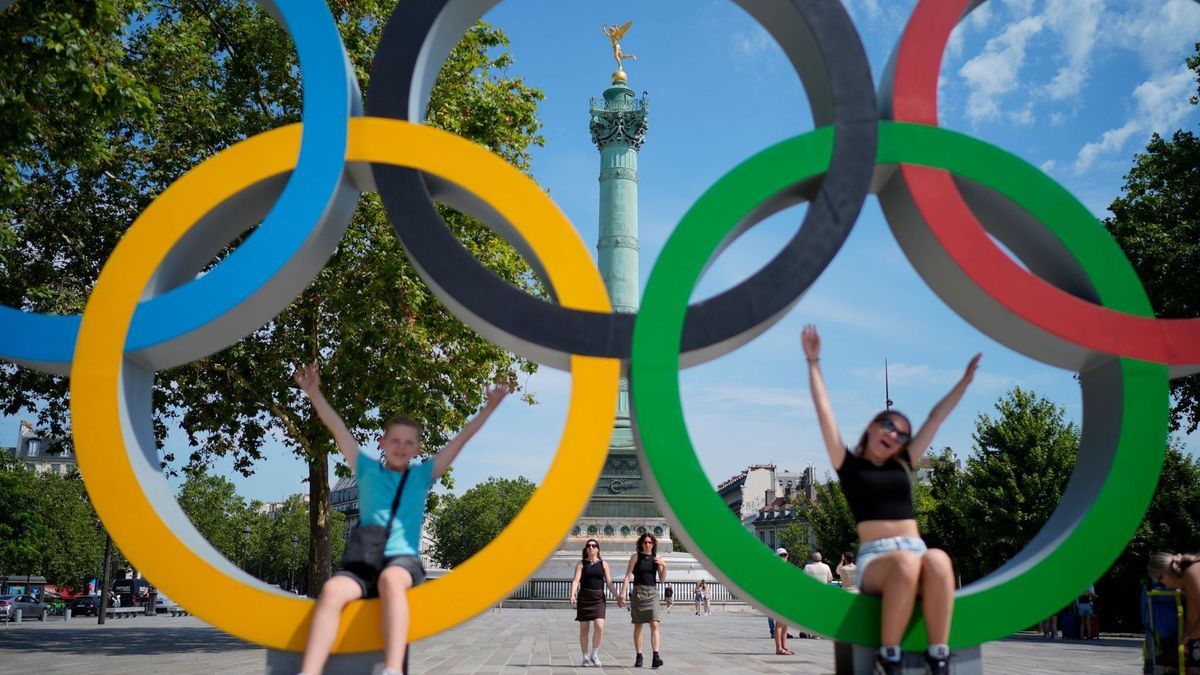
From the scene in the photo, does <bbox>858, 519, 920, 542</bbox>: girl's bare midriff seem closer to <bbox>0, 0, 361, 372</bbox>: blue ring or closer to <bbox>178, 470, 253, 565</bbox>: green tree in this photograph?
<bbox>0, 0, 361, 372</bbox>: blue ring

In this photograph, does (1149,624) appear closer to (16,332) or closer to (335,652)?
(335,652)

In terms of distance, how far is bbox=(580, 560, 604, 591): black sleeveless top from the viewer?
11.7 metres

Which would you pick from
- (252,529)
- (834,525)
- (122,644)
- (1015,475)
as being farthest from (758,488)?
(122,644)

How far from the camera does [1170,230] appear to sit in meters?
22.7

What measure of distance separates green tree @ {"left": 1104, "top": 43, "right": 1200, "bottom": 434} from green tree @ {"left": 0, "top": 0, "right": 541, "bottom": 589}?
15052mm

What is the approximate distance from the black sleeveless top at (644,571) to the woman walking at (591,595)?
0.35 metres

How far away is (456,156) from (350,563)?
2.98m

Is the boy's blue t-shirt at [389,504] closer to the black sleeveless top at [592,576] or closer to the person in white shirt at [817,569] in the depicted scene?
the black sleeveless top at [592,576]

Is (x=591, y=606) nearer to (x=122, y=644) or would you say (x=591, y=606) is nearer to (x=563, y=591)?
(x=122, y=644)

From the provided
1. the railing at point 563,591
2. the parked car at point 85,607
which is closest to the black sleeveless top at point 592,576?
the railing at point 563,591

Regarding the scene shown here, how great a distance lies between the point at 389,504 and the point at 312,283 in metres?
13.1

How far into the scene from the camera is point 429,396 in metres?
19.0

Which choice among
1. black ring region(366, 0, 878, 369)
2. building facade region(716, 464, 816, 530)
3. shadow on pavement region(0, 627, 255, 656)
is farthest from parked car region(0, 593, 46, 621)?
building facade region(716, 464, 816, 530)

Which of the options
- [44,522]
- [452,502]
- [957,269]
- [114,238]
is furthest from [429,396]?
[452,502]
